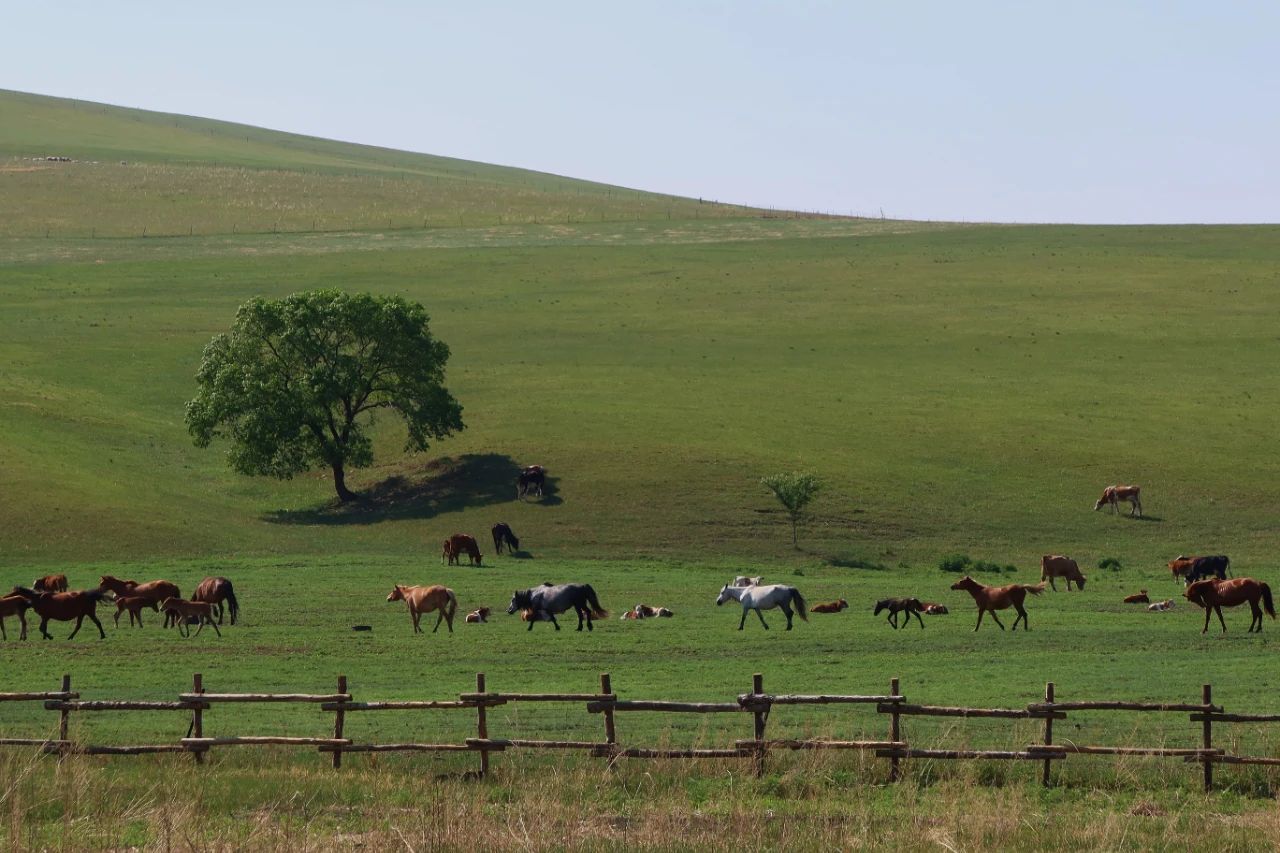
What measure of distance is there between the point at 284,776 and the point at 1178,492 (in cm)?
4903

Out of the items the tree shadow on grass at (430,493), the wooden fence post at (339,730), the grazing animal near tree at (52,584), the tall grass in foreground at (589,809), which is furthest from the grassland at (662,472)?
the grazing animal near tree at (52,584)

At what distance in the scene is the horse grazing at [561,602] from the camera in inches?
1475

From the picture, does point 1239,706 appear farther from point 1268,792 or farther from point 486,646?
point 486,646

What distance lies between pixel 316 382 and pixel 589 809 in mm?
50460

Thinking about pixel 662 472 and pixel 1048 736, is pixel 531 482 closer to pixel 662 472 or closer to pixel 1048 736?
pixel 662 472

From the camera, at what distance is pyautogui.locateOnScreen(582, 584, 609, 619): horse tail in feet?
123

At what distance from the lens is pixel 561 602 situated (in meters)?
37.6

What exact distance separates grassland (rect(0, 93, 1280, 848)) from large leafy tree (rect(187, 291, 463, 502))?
6.52 feet

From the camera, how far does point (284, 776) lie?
1895 cm

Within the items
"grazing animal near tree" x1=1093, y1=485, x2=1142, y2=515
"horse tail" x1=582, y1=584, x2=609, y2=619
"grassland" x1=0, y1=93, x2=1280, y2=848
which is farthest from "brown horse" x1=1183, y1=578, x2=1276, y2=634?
"grazing animal near tree" x1=1093, y1=485, x2=1142, y2=515

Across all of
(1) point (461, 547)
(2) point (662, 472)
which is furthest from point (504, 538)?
(2) point (662, 472)

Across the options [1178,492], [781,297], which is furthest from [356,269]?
[1178,492]

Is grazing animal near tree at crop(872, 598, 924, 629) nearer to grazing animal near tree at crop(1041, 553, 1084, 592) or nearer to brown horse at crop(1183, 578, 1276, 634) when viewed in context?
brown horse at crop(1183, 578, 1276, 634)

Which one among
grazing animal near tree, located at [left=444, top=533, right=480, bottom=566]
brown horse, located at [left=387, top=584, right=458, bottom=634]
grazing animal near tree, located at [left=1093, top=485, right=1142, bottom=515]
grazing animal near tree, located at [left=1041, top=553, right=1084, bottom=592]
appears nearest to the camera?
brown horse, located at [left=387, top=584, right=458, bottom=634]
